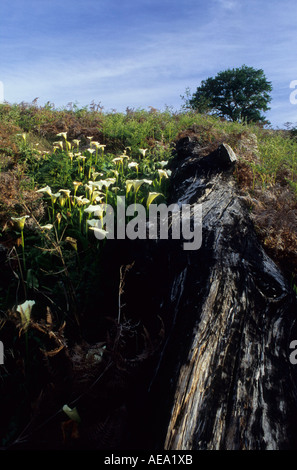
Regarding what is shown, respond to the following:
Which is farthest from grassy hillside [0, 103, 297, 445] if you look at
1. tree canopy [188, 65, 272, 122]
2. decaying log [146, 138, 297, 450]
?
tree canopy [188, 65, 272, 122]

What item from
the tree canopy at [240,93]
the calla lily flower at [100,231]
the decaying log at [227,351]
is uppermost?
the tree canopy at [240,93]

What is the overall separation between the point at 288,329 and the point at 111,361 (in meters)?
1.43

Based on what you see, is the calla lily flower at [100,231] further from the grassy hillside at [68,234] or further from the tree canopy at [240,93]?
the tree canopy at [240,93]

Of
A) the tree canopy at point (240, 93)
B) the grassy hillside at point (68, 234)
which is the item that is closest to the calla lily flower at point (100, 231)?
the grassy hillside at point (68, 234)

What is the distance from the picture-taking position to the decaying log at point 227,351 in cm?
168

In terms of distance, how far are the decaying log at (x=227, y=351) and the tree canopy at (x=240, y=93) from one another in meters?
28.1

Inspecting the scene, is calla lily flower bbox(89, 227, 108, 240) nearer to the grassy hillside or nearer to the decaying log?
the grassy hillside

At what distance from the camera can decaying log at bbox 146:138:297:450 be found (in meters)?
1.68

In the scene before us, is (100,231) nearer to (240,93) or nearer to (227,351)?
(227,351)

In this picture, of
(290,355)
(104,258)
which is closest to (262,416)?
(290,355)

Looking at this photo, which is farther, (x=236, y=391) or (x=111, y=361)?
(x=111, y=361)

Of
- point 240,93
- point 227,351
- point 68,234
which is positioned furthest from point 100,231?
point 240,93
